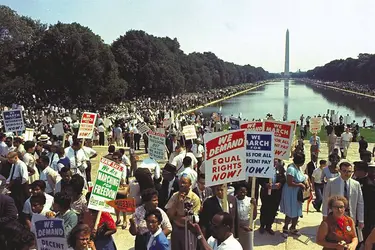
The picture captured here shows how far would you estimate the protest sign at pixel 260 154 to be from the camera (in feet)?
23.5

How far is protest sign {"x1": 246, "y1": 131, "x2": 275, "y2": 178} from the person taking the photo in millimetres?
7172

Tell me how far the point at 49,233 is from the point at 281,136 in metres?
5.53

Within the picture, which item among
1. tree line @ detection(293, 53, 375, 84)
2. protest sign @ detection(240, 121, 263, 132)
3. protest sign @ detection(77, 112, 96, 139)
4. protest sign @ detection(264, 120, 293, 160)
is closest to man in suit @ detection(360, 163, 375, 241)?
protest sign @ detection(264, 120, 293, 160)

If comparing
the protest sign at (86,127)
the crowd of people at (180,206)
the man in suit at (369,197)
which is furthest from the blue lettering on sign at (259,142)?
the protest sign at (86,127)

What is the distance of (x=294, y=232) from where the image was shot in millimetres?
8680

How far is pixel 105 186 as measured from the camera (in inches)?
237

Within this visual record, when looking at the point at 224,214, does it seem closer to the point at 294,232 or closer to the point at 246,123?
the point at 294,232

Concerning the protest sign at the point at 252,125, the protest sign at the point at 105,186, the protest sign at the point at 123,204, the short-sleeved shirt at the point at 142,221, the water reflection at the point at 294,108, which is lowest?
the water reflection at the point at 294,108

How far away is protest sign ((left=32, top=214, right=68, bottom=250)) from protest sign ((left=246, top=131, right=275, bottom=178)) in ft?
11.1

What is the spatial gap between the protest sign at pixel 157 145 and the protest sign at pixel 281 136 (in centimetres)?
285

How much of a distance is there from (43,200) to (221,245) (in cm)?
293

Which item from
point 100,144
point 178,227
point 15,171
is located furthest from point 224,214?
point 100,144

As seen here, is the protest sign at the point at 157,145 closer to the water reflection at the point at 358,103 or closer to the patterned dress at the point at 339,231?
the patterned dress at the point at 339,231

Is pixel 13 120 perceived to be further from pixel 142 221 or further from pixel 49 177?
pixel 142 221
